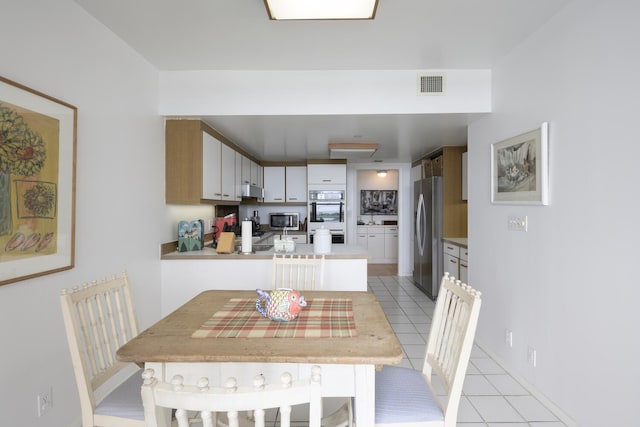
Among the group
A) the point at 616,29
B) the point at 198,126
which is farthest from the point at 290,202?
the point at 616,29

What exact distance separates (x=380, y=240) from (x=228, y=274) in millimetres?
5430

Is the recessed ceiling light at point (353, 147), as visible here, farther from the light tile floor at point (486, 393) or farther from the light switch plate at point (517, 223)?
the light switch plate at point (517, 223)

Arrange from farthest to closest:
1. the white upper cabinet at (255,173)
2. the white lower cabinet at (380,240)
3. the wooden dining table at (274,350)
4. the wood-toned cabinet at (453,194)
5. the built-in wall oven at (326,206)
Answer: the white lower cabinet at (380,240)
the built-in wall oven at (326,206)
the white upper cabinet at (255,173)
the wood-toned cabinet at (453,194)
the wooden dining table at (274,350)

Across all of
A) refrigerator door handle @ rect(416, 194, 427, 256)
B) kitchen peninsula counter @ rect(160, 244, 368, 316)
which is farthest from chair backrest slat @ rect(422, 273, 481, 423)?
refrigerator door handle @ rect(416, 194, 427, 256)

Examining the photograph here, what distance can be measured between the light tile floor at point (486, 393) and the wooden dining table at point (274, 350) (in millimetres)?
1170

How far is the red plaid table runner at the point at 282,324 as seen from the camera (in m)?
1.46

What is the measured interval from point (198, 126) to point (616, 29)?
2950 millimetres

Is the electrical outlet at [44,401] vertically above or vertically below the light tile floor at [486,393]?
above

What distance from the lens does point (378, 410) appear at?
4.69 feet

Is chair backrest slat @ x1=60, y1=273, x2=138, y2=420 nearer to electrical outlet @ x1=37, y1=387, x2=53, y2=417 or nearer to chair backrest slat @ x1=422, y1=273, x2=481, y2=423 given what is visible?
electrical outlet @ x1=37, y1=387, x2=53, y2=417

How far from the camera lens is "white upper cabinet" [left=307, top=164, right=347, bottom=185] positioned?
19.8 ft

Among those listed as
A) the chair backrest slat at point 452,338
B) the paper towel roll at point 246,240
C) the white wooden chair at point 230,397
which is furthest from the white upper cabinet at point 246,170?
the white wooden chair at point 230,397

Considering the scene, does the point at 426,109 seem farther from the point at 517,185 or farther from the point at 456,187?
the point at 456,187

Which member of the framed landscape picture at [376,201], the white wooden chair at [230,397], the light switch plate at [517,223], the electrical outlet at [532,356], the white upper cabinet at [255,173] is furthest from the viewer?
the framed landscape picture at [376,201]
